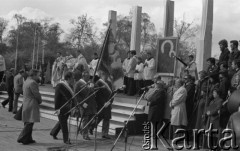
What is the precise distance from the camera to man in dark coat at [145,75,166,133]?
1118 cm

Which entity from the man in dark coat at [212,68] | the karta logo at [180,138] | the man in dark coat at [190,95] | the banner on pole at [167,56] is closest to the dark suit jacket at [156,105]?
the karta logo at [180,138]

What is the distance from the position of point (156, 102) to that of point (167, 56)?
4.88 feet

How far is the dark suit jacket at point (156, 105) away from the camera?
11180 mm

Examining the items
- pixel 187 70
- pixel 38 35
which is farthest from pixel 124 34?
pixel 187 70

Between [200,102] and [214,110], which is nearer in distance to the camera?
[214,110]

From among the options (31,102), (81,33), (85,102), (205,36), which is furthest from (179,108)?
(81,33)

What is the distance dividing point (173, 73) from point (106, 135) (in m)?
2.72

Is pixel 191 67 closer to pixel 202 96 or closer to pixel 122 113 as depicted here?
pixel 202 96

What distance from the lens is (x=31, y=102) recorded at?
1002 centimetres

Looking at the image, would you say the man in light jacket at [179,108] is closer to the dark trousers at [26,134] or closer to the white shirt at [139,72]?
the dark trousers at [26,134]

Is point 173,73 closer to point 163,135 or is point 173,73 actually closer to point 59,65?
point 163,135

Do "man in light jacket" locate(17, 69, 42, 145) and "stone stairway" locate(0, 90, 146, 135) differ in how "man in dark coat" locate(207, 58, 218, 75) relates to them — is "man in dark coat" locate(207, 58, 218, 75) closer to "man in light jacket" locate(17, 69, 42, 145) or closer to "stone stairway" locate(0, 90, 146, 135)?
"stone stairway" locate(0, 90, 146, 135)

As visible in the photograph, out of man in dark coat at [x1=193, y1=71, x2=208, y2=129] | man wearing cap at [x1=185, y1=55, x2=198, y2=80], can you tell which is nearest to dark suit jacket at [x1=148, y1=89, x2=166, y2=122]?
man in dark coat at [x1=193, y1=71, x2=208, y2=129]

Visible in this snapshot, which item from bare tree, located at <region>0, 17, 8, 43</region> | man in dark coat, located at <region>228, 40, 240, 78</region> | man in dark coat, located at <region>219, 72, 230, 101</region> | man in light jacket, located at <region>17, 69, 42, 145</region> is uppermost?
bare tree, located at <region>0, 17, 8, 43</region>
